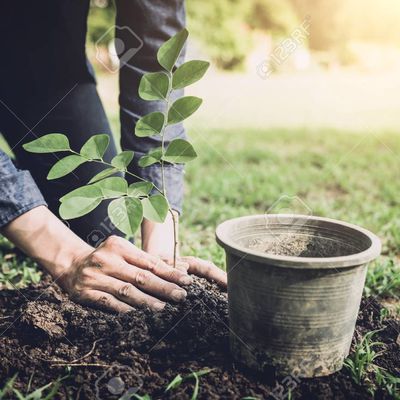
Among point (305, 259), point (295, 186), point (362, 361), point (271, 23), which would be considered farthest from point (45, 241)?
point (271, 23)

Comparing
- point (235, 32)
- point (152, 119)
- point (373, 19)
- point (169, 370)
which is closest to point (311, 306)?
point (169, 370)

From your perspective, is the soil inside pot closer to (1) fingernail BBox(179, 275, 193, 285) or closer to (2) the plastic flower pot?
(2) the plastic flower pot

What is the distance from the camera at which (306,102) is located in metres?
9.98

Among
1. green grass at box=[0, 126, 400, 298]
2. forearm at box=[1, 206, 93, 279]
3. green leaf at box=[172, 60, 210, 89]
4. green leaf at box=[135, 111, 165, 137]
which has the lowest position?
green grass at box=[0, 126, 400, 298]

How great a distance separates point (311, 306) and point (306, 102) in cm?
908

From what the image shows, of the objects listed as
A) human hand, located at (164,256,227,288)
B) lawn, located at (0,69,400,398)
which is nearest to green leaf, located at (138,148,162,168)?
human hand, located at (164,256,227,288)

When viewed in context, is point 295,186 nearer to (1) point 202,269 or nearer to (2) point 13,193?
(1) point 202,269

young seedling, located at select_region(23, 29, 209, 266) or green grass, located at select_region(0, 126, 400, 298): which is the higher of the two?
young seedling, located at select_region(23, 29, 209, 266)

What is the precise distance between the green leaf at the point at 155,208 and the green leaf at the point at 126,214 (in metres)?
0.05

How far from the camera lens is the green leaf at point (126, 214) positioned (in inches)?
52.9

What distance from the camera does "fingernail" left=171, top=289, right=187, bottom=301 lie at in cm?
162

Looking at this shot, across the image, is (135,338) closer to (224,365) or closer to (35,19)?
(224,365)

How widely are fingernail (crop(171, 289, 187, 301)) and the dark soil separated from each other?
3cm

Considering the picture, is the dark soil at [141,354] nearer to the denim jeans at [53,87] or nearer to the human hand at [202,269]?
the human hand at [202,269]
